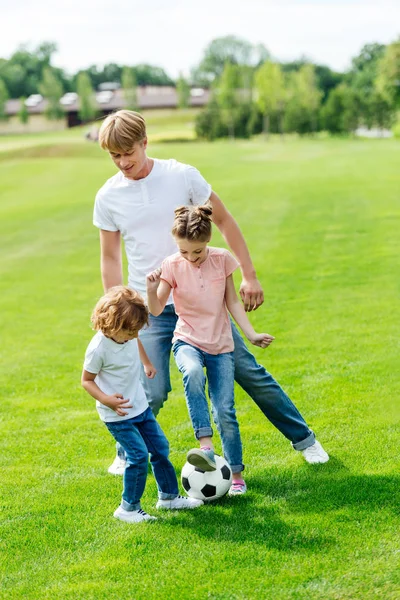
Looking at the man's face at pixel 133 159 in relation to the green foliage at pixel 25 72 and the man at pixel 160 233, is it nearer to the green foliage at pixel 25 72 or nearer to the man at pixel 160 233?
the man at pixel 160 233

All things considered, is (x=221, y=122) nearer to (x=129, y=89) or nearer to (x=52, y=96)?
(x=129, y=89)

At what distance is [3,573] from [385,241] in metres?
15.3

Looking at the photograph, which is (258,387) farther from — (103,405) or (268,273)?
(268,273)

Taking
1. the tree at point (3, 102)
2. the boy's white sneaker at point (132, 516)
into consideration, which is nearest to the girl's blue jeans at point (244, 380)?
the boy's white sneaker at point (132, 516)

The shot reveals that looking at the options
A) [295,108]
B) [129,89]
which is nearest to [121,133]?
[295,108]

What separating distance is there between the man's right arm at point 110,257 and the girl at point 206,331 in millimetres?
630

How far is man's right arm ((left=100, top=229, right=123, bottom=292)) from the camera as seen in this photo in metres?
6.27

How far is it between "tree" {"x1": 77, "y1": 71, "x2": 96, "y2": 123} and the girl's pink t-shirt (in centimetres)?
10557

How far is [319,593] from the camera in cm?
450

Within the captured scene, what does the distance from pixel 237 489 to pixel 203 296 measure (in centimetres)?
143

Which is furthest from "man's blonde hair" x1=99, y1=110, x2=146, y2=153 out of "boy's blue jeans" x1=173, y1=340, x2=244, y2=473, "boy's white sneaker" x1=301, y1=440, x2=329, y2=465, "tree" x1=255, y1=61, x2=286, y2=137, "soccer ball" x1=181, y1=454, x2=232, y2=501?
"tree" x1=255, y1=61, x2=286, y2=137

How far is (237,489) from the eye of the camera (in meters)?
5.89

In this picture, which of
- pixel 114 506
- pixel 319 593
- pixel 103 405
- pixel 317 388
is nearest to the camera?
pixel 319 593

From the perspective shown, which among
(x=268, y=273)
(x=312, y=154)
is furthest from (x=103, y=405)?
(x=312, y=154)
